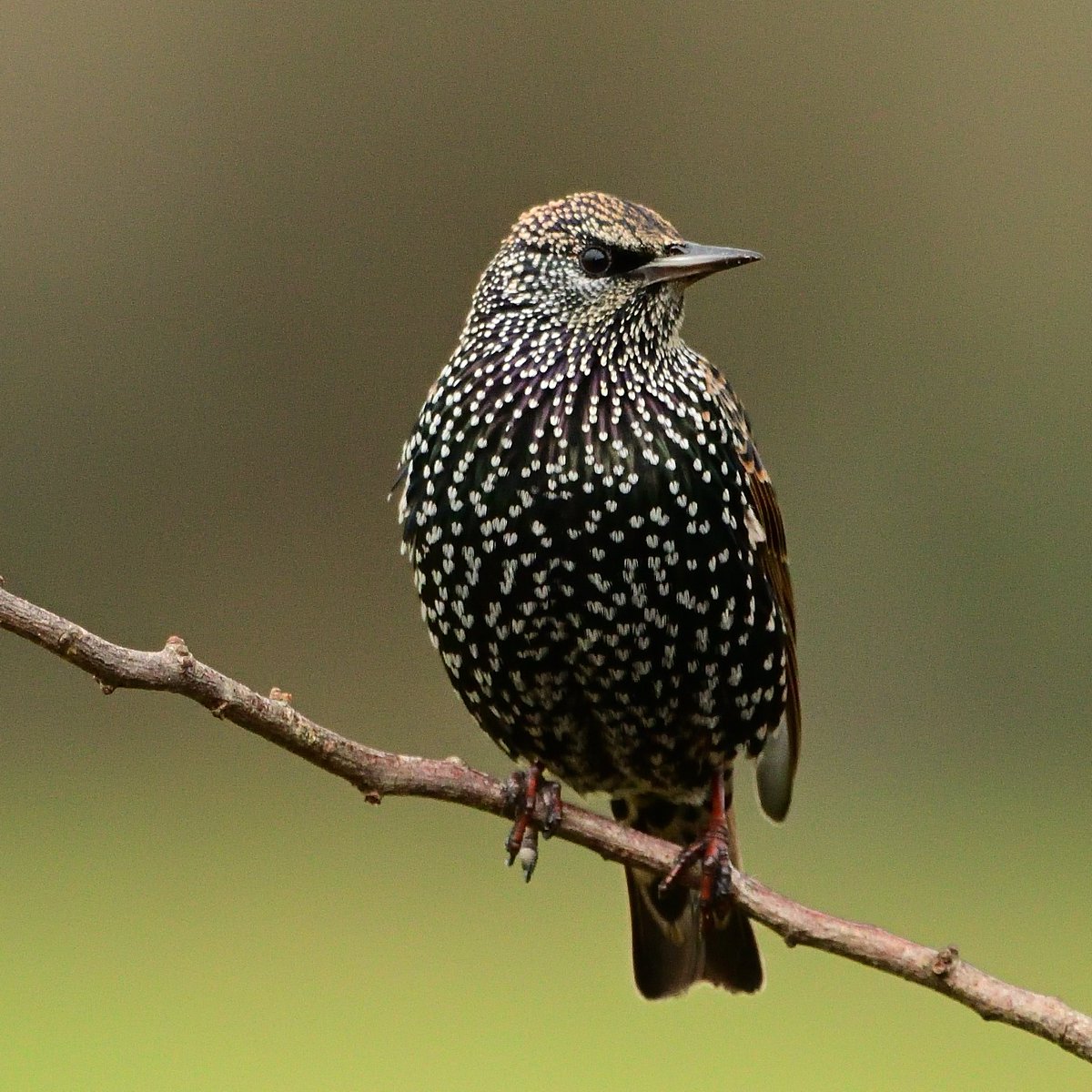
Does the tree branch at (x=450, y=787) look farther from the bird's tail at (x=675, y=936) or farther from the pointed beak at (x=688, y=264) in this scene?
the pointed beak at (x=688, y=264)

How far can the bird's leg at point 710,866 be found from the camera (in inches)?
181

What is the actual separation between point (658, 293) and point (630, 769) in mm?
1236

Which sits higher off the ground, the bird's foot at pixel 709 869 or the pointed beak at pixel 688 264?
the pointed beak at pixel 688 264

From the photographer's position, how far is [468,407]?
4.77 meters

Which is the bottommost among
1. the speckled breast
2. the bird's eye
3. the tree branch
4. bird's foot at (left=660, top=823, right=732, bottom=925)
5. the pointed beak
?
the tree branch

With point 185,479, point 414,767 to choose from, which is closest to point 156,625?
point 185,479

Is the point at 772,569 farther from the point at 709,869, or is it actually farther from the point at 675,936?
the point at 675,936

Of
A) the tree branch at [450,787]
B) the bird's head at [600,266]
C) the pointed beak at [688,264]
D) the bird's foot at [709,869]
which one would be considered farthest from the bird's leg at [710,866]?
the pointed beak at [688,264]

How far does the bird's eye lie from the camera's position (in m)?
4.79

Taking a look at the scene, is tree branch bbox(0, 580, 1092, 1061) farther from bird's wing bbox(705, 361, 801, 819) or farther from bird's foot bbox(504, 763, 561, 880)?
bird's wing bbox(705, 361, 801, 819)

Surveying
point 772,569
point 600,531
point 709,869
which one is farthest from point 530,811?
point 772,569

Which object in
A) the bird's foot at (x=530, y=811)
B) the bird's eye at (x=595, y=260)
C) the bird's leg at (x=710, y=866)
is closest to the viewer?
the bird's foot at (x=530, y=811)

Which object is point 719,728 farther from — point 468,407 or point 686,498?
point 468,407

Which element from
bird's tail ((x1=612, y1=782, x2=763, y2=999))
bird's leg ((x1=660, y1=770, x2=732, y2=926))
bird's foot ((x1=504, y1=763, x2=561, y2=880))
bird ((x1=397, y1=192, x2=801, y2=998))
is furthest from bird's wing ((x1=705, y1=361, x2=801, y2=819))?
bird's foot ((x1=504, y1=763, x2=561, y2=880))
